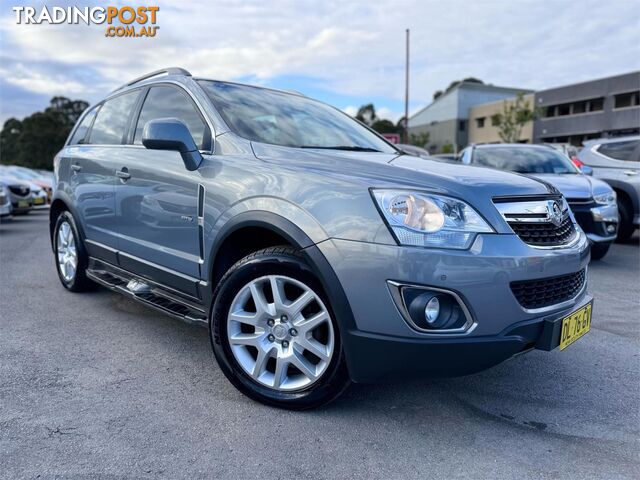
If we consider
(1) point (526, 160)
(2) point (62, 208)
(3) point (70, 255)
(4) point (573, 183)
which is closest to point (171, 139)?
(3) point (70, 255)

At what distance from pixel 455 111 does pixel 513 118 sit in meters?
12.1

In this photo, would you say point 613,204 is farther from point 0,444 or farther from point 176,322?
point 0,444

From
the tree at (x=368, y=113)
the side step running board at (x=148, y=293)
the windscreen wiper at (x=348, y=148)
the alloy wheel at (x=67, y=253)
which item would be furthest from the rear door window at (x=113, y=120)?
the tree at (x=368, y=113)

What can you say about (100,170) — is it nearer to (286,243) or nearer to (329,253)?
(286,243)

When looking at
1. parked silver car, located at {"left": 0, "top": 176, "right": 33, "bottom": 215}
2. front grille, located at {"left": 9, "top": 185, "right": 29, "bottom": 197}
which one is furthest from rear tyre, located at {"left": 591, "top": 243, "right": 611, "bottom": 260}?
front grille, located at {"left": 9, "top": 185, "right": 29, "bottom": 197}

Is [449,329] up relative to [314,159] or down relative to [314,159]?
down

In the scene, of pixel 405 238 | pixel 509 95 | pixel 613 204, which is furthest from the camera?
pixel 509 95

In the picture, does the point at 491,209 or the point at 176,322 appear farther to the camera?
the point at 176,322

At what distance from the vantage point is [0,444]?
2.21 meters

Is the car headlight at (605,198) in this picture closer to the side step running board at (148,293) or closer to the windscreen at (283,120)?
→ the windscreen at (283,120)

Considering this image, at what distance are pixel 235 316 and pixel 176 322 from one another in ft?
4.76

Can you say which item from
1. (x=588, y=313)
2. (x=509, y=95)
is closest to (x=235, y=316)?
(x=588, y=313)

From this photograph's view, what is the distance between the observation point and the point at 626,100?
134 ft

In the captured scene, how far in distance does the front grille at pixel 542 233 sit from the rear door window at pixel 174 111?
5.76 feet
